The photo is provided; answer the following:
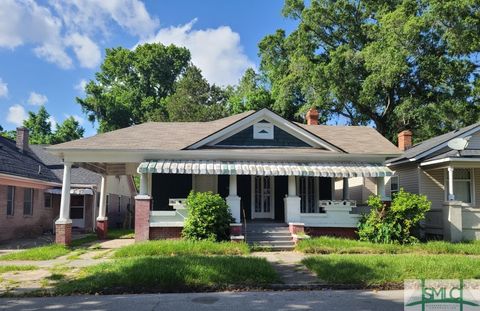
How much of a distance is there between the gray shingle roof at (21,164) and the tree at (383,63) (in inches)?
658

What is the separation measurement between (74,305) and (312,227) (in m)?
10.1

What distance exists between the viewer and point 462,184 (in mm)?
17812

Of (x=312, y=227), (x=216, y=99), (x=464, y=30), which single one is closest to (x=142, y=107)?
(x=216, y=99)

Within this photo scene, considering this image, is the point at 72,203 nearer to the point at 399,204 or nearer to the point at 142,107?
the point at 399,204

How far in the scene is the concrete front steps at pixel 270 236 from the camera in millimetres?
14352

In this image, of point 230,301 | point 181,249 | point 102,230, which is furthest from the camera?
point 102,230

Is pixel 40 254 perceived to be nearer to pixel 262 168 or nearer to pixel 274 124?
pixel 262 168

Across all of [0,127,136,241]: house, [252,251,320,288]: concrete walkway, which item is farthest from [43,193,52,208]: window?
[252,251,320,288]: concrete walkway

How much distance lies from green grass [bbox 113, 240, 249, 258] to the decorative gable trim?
Result: 13.7 feet

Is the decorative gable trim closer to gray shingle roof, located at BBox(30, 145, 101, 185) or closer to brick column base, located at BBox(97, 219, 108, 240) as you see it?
brick column base, located at BBox(97, 219, 108, 240)

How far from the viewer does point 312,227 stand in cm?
1591

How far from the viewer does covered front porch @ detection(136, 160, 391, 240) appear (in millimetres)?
15203

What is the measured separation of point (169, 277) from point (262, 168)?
24.4ft

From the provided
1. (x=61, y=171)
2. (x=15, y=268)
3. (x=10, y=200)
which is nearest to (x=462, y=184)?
(x=15, y=268)
